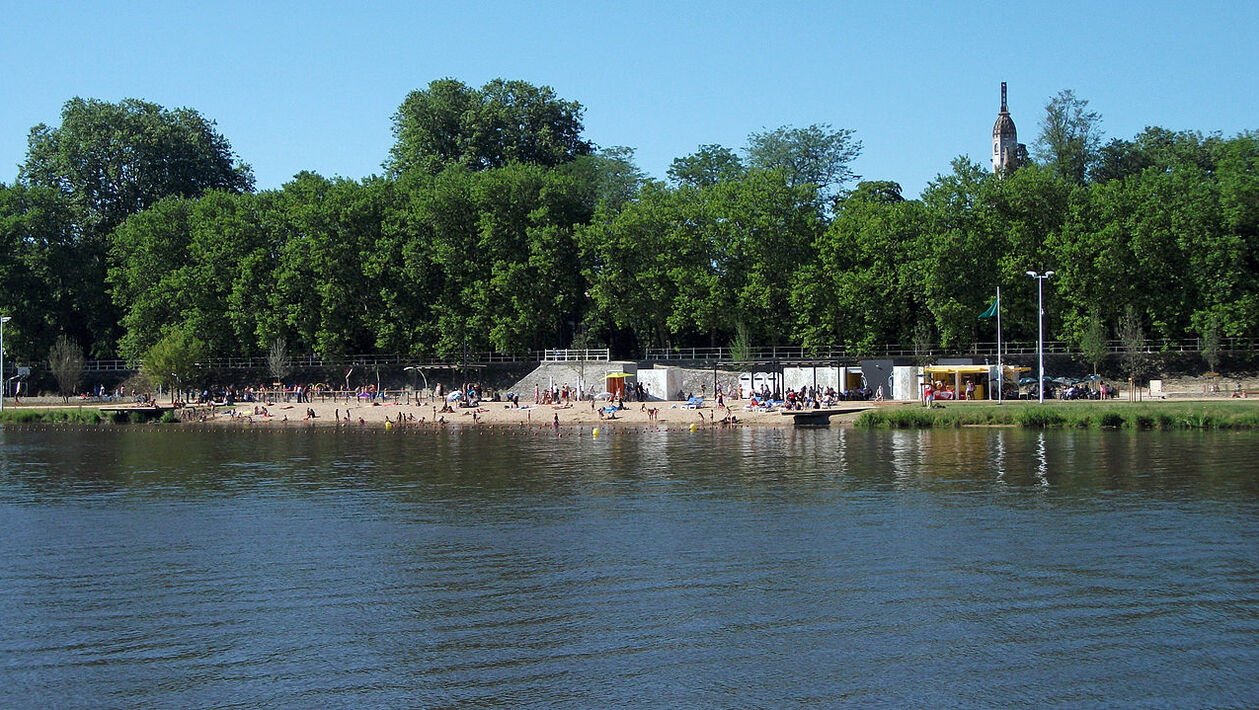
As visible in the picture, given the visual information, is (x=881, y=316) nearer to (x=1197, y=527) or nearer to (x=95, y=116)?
(x=1197, y=527)

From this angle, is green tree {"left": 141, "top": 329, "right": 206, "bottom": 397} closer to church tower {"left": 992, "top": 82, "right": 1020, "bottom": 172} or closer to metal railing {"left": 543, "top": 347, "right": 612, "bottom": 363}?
metal railing {"left": 543, "top": 347, "right": 612, "bottom": 363}

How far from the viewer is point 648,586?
22781 mm

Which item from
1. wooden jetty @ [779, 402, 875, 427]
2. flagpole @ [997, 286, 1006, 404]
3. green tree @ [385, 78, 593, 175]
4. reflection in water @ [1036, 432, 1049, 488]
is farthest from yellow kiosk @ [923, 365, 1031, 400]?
green tree @ [385, 78, 593, 175]

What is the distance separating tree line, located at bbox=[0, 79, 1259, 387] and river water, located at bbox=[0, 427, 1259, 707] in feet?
102

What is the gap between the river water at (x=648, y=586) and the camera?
17469 mm

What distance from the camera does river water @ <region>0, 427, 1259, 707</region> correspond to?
1747 cm

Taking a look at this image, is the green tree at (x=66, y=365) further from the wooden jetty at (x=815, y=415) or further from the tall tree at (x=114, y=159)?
the wooden jetty at (x=815, y=415)

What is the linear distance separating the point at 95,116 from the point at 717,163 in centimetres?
5311

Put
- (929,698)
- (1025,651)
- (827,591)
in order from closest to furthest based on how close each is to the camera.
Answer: (929,698), (1025,651), (827,591)

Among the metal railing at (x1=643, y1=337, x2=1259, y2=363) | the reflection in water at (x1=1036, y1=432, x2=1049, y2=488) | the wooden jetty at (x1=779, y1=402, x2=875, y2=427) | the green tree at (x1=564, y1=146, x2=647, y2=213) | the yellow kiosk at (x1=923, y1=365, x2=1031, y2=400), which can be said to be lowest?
the reflection in water at (x1=1036, y1=432, x2=1049, y2=488)

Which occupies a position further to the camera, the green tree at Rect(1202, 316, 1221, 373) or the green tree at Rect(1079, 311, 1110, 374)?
the green tree at Rect(1079, 311, 1110, 374)

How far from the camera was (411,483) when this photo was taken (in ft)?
126

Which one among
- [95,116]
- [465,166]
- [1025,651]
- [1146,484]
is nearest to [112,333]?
[95,116]

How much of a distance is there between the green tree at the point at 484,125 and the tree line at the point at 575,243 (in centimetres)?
23
